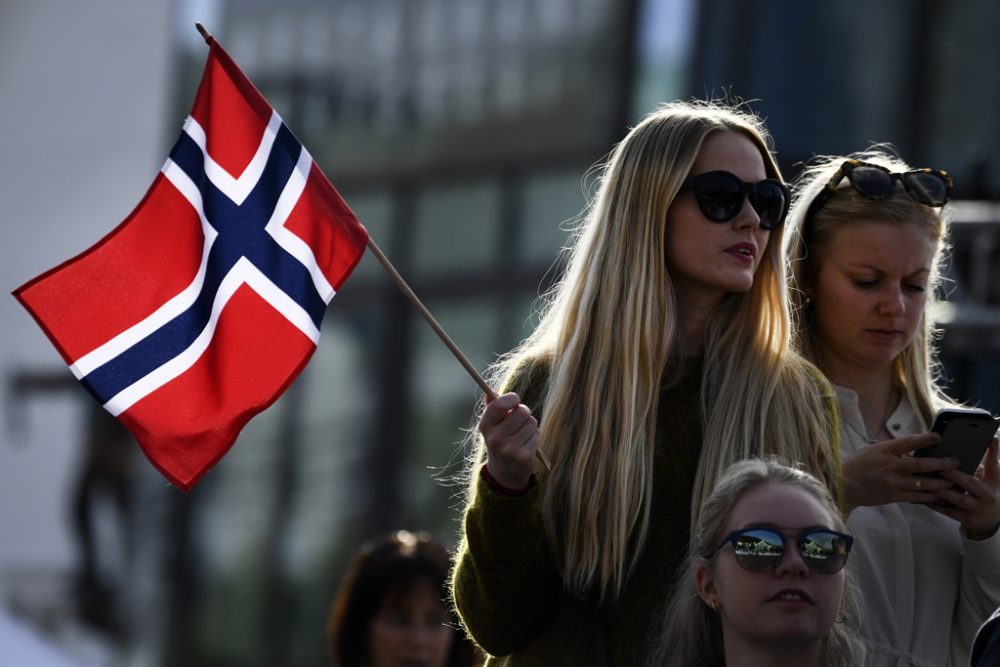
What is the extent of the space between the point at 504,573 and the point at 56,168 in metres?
13.6

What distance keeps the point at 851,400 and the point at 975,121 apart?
8008 mm

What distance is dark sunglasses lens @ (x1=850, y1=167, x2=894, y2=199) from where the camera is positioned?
3.74 m

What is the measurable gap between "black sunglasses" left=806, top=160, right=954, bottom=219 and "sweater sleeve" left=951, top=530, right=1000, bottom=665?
697mm

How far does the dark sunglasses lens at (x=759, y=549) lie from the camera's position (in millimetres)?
2881

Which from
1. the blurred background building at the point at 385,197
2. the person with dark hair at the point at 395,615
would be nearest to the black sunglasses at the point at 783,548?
the person with dark hair at the point at 395,615

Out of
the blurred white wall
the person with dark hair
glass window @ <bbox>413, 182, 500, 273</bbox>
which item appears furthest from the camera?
the blurred white wall

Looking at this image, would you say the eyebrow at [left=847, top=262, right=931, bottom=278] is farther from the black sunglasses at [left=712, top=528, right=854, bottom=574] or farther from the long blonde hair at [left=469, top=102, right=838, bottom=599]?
the black sunglasses at [left=712, top=528, right=854, bottom=574]

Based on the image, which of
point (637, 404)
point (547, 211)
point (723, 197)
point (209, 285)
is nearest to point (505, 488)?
point (637, 404)

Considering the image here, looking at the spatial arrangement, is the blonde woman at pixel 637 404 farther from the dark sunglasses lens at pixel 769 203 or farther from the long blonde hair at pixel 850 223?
the long blonde hair at pixel 850 223

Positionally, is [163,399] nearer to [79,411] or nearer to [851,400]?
[851,400]

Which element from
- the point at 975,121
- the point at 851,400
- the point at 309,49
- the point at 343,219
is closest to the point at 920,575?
the point at 851,400

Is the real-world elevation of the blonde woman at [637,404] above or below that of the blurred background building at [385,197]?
above

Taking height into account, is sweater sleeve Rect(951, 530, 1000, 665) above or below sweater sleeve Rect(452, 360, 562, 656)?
below

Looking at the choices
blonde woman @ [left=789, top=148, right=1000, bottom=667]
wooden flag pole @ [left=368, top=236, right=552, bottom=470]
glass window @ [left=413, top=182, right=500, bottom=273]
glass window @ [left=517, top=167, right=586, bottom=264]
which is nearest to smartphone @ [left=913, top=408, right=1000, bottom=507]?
blonde woman @ [left=789, top=148, right=1000, bottom=667]
